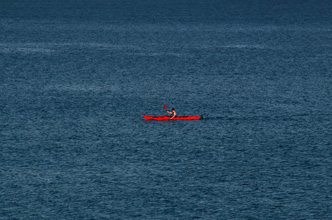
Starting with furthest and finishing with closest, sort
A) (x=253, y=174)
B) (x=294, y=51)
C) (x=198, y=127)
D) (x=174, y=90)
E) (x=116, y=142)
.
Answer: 1. (x=294, y=51)
2. (x=174, y=90)
3. (x=198, y=127)
4. (x=116, y=142)
5. (x=253, y=174)

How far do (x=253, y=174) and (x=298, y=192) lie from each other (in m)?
7.88

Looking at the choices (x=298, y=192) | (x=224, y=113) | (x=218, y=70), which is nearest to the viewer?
(x=298, y=192)

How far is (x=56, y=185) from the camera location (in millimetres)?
84812

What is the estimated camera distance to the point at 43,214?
76.5 m

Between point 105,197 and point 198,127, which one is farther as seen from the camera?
point 198,127

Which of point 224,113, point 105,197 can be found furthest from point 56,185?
point 224,113

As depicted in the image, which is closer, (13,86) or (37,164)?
(37,164)

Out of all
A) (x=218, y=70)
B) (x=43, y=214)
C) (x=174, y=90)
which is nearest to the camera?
(x=43, y=214)

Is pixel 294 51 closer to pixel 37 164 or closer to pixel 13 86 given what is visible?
pixel 13 86

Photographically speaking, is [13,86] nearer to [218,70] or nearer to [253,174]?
[218,70]

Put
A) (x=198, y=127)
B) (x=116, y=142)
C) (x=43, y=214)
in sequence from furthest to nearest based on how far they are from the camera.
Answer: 1. (x=198, y=127)
2. (x=116, y=142)
3. (x=43, y=214)

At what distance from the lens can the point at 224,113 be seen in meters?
118

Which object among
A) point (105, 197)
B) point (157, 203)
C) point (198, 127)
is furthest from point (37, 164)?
point (198, 127)

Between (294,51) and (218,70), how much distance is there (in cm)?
4226
